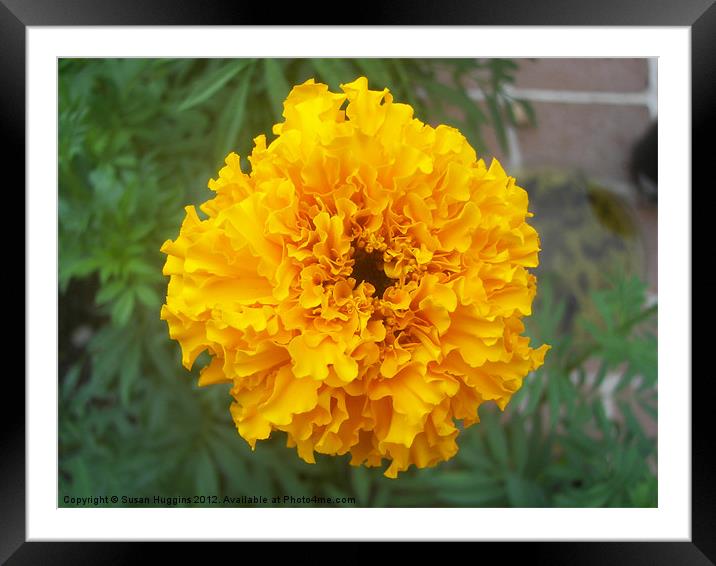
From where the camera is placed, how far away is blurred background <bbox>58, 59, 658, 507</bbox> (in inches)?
50.6

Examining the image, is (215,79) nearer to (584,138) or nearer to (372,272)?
(372,272)

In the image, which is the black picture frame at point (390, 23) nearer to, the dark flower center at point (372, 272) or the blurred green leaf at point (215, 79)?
the blurred green leaf at point (215, 79)

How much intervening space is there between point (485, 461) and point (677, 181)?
707 millimetres

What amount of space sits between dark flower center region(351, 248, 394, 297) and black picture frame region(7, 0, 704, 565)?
0.42 meters

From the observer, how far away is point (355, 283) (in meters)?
0.93

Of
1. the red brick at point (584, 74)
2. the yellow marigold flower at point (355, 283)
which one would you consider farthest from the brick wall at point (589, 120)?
the yellow marigold flower at point (355, 283)

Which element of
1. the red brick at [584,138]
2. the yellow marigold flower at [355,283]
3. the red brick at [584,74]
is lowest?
the yellow marigold flower at [355,283]

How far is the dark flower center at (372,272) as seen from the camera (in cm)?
95

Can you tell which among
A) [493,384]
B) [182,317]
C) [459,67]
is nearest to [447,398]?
[493,384]

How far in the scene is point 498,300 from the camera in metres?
0.91

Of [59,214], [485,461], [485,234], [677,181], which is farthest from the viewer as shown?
[485,461]

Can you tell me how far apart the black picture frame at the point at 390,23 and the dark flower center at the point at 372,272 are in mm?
417

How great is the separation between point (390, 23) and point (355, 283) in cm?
46

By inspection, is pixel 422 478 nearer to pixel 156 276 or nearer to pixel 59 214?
pixel 156 276
